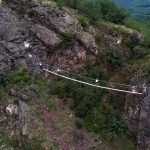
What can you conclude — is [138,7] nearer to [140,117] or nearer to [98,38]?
[98,38]

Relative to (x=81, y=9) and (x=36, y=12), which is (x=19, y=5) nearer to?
(x=36, y=12)

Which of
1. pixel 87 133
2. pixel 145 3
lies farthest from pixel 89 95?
pixel 145 3

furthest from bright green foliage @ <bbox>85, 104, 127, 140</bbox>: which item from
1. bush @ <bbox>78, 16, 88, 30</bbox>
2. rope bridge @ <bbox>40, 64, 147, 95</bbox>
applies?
bush @ <bbox>78, 16, 88, 30</bbox>

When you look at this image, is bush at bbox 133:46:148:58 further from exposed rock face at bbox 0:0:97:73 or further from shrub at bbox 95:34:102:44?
exposed rock face at bbox 0:0:97:73

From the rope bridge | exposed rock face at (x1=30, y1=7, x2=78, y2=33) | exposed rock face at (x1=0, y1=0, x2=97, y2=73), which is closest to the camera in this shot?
the rope bridge

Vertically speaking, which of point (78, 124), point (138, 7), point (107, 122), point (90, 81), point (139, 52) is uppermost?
point (139, 52)

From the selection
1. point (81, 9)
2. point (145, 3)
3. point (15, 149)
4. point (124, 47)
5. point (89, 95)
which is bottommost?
point (145, 3)

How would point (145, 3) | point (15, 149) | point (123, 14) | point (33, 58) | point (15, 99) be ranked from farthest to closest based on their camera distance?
point (145, 3)
point (123, 14)
point (33, 58)
point (15, 99)
point (15, 149)

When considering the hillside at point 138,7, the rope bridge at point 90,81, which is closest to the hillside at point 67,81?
the rope bridge at point 90,81

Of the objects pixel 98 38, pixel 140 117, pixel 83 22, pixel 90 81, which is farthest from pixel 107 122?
pixel 83 22
